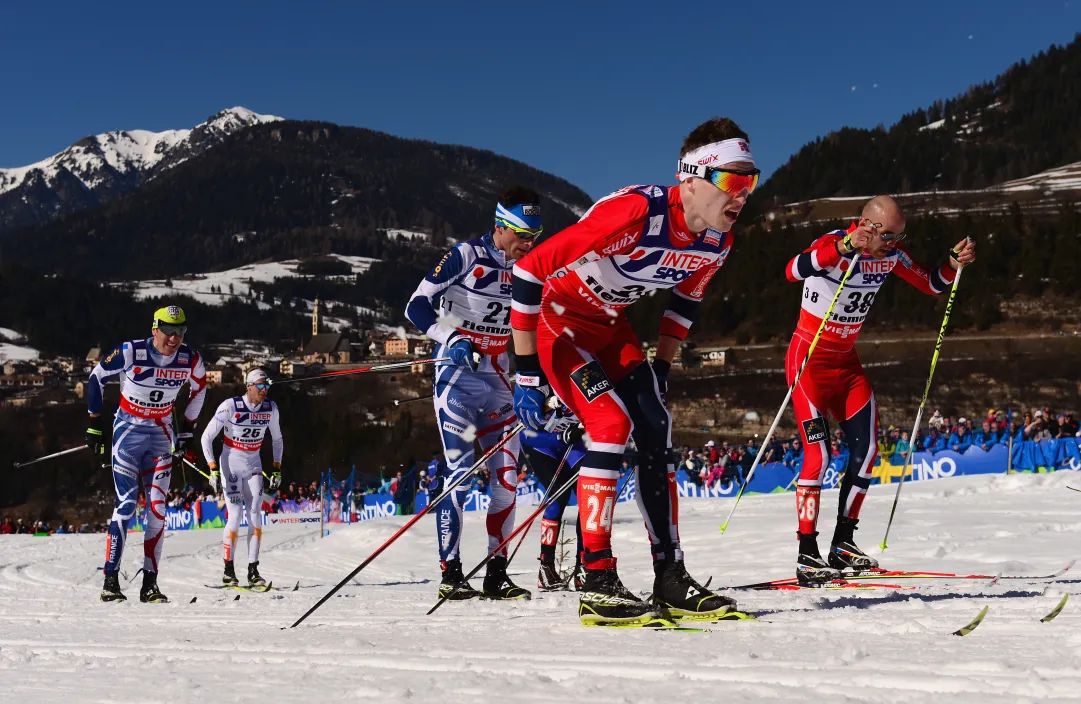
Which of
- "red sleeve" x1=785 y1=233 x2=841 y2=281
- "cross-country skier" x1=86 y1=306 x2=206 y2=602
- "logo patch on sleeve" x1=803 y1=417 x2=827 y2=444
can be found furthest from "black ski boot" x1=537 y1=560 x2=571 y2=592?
"cross-country skier" x1=86 y1=306 x2=206 y2=602

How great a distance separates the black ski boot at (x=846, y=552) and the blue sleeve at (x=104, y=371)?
604 cm

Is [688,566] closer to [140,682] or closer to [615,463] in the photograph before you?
[615,463]

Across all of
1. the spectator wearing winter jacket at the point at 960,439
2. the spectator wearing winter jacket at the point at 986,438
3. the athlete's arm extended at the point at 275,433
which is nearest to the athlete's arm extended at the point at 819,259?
the athlete's arm extended at the point at 275,433

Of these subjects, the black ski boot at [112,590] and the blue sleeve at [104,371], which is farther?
the blue sleeve at [104,371]

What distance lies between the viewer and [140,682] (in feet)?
10.4

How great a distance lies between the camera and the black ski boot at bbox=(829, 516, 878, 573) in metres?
6.69

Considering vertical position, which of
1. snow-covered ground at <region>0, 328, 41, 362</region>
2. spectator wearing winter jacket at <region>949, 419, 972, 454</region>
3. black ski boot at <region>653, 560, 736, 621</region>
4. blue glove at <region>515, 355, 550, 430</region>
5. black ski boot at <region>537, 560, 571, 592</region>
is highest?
snow-covered ground at <region>0, 328, 41, 362</region>

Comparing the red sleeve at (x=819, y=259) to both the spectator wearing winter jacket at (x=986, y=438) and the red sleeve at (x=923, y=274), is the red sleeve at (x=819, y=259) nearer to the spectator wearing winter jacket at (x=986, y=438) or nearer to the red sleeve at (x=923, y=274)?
the red sleeve at (x=923, y=274)

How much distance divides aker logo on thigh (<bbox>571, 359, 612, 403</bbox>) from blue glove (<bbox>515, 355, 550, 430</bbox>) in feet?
0.54

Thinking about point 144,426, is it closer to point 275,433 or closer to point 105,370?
point 105,370

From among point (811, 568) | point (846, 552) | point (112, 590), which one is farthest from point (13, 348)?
point (811, 568)

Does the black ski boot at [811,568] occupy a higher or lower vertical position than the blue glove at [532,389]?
lower

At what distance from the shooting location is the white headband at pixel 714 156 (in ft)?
14.4

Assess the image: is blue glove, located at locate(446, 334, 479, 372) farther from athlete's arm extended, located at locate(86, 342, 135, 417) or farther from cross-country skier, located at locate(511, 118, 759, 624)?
athlete's arm extended, located at locate(86, 342, 135, 417)
